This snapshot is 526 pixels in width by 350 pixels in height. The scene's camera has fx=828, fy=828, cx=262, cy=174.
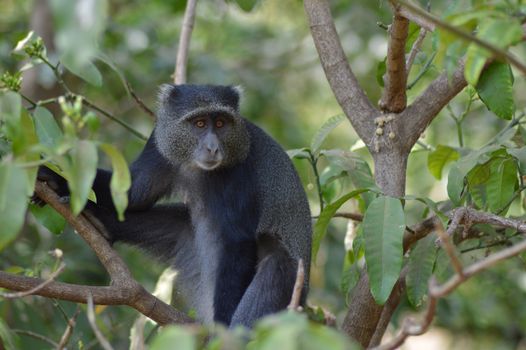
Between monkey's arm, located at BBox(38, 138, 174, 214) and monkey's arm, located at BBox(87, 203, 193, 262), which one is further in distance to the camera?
monkey's arm, located at BBox(38, 138, 174, 214)

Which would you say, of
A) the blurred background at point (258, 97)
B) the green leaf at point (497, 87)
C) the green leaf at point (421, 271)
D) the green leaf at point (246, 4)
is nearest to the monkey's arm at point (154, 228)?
the blurred background at point (258, 97)

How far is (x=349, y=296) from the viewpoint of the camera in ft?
16.6

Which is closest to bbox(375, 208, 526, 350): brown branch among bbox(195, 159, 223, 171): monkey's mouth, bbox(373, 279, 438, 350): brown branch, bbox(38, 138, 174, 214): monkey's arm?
bbox(373, 279, 438, 350): brown branch

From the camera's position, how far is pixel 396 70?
449 centimetres

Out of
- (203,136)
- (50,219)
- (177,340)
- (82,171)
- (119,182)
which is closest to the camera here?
(177,340)

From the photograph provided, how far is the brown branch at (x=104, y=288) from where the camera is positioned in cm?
371

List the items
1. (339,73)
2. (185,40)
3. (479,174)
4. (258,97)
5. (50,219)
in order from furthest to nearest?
(258,97), (185,40), (339,73), (479,174), (50,219)

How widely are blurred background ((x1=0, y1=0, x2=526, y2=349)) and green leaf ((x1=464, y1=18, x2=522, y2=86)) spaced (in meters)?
2.52

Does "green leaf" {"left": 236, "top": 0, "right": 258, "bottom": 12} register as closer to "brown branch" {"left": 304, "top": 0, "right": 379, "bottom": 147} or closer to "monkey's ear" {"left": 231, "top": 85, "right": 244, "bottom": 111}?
"brown branch" {"left": 304, "top": 0, "right": 379, "bottom": 147}

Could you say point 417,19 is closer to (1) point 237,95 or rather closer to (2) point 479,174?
(2) point 479,174

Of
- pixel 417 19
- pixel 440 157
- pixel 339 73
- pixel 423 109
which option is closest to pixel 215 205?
pixel 339 73

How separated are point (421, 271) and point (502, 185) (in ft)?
2.02

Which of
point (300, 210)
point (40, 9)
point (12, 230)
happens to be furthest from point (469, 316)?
point (12, 230)

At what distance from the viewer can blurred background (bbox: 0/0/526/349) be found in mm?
7199
